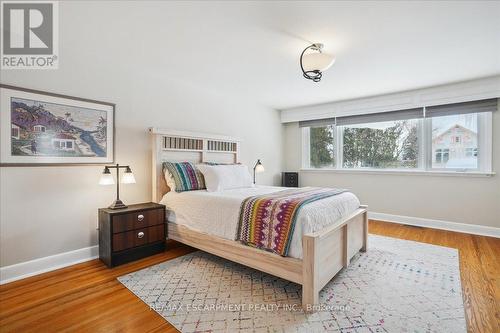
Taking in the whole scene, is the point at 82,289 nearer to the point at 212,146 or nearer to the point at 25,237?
the point at 25,237

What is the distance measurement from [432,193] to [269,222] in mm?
3444

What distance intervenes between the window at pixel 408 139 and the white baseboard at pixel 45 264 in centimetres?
426

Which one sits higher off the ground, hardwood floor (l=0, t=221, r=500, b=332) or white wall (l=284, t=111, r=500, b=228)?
white wall (l=284, t=111, r=500, b=228)

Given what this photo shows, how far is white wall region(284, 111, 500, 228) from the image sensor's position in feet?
11.6

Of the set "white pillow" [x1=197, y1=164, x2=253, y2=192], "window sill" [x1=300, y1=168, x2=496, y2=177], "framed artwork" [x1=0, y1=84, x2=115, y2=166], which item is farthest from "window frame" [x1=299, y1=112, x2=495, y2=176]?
"framed artwork" [x1=0, y1=84, x2=115, y2=166]

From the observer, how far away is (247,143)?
4.75m

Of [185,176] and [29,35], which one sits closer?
[29,35]

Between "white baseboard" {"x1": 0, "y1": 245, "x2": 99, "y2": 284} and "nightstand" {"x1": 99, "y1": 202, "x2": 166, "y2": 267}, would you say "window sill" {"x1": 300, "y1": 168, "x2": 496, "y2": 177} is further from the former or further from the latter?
"white baseboard" {"x1": 0, "y1": 245, "x2": 99, "y2": 284}

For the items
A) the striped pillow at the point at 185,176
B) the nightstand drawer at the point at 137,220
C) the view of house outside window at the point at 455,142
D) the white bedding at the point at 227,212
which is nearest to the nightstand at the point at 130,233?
the nightstand drawer at the point at 137,220

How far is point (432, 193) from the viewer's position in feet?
13.0

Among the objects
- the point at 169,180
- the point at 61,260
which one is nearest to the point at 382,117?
the point at 169,180

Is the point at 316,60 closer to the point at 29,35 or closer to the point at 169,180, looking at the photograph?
the point at 169,180

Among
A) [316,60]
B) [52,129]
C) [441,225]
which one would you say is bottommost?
[441,225]

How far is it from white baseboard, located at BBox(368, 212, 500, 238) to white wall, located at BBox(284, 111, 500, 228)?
56 millimetres
